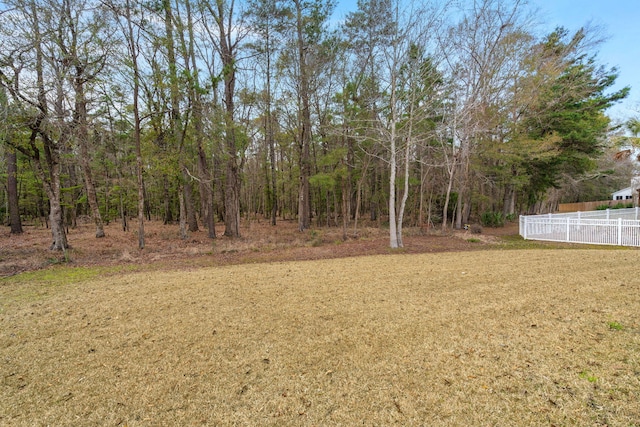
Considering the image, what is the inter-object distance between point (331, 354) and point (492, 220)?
19100mm

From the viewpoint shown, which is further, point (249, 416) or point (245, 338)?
point (245, 338)

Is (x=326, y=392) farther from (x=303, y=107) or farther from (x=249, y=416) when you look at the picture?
(x=303, y=107)

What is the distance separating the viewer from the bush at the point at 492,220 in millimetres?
18031

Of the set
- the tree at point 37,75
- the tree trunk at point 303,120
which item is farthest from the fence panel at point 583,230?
the tree at point 37,75

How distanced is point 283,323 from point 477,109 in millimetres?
11396

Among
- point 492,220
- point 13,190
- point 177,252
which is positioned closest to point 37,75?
point 177,252

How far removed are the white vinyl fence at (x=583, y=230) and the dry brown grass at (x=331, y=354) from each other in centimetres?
561

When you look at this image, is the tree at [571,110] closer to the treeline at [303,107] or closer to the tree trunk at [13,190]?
the treeline at [303,107]

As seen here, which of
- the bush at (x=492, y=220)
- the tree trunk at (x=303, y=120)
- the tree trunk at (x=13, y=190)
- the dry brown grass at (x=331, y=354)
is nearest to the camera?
the dry brown grass at (x=331, y=354)

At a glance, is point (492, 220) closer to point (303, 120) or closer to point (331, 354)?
point (303, 120)

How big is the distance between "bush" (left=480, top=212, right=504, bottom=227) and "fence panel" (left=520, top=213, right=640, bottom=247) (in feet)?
19.0

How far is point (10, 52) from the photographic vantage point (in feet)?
22.2

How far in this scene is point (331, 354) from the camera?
2.62 m

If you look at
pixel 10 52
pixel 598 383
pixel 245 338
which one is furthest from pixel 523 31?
pixel 10 52
